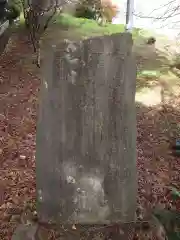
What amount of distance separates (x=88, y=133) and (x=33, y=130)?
2373 mm

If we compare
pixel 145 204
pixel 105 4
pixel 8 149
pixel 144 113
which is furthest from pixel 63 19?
pixel 145 204

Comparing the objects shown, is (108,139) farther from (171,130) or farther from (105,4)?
(105,4)

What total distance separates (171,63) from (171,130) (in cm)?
301

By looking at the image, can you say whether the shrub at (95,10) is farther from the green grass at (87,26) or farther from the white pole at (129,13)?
the white pole at (129,13)

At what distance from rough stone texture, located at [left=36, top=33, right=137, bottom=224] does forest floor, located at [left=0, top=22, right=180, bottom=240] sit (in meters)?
0.62

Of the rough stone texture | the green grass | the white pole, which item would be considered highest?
the rough stone texture

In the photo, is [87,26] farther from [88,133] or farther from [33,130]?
[88,133]

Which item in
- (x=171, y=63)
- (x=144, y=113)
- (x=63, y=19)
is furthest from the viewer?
(x=63, y=19)

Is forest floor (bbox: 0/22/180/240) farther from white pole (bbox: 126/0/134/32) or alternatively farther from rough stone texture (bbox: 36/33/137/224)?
white pole (bbox: 126/0/134/32)

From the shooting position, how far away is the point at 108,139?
3.20 m

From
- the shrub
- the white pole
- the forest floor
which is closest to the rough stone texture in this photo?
the forest floor

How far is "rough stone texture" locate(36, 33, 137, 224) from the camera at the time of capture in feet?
9.70

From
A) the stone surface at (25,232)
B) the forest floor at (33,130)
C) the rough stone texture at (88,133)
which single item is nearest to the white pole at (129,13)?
the forest floor at (33,130)

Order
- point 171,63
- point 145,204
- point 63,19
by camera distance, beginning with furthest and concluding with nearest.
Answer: point 63,19 < point 171,63 < point 145,204
